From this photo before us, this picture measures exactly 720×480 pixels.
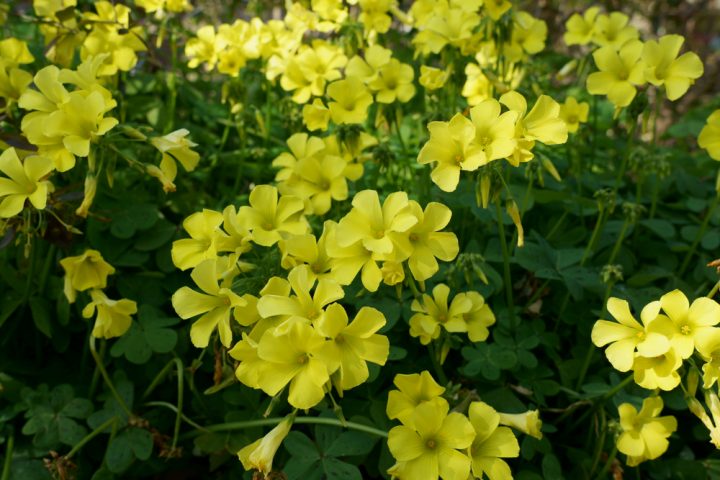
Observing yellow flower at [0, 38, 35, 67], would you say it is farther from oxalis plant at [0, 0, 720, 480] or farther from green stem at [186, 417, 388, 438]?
green stem at [186, 417, 388, 438]

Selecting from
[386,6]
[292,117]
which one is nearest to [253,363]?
[292,117]

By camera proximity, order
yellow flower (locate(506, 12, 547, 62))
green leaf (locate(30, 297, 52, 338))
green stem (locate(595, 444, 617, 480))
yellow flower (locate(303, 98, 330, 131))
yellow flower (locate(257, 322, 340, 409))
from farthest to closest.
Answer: yellow flower (locate(506, 12, 547, 62)) → yellow flower (locate(303, 98, 330, 131)) → green leaf (locate(30, 297, 52, 338)) → green stem (locate(595, 444, 617, 480)) → yellow flower (locate(257, 322, 340, 409))

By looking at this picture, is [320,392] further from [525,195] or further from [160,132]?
[160,132]

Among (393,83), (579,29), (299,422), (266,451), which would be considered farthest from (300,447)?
(579,29)

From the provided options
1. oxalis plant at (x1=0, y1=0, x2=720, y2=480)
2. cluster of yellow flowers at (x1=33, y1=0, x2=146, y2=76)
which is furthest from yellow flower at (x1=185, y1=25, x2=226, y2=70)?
cluster of yellow flowers at (x1=33, y1=0, x2=146, y2=76)

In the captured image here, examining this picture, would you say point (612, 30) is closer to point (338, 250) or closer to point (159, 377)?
point (338, 250)

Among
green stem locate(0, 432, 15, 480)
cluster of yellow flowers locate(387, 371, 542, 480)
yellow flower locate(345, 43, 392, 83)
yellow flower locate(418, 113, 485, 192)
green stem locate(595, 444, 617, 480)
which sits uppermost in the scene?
yellow flower locate(418, 113, 485, 192)

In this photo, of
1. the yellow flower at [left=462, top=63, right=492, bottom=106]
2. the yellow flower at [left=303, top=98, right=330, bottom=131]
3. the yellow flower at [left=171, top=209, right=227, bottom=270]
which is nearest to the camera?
the yellow flower at [left=171, top=209, right=227, bottom=270]
